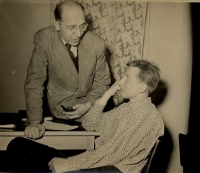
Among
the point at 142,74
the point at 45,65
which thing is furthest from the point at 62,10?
the point at 142,74

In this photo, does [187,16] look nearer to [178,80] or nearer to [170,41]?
[170,41]

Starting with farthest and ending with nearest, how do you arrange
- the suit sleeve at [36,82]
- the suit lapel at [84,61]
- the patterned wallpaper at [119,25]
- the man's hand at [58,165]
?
the patterned wallpaper at [119,25], the suit lapel at [84,61], the suit sleeve at [36,82], the man's hand at [58,165]

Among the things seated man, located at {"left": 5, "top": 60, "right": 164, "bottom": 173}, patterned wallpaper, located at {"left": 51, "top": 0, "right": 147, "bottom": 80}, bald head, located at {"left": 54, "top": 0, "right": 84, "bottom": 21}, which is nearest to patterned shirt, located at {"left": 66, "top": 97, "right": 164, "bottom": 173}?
seated man, located at {"left": 5, "top": 60, "right": 164, "bottom": 173}

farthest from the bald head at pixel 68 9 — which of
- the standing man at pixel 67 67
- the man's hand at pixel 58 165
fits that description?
the man's hand at pixel 58 165

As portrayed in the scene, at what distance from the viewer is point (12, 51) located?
301 centimetres

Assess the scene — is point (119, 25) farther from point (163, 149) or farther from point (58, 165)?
point (58, 165)

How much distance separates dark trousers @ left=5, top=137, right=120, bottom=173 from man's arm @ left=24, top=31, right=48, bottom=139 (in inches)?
2.4

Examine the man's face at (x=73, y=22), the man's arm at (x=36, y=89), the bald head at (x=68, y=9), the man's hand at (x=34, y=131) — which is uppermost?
the bald head at (x=68, y=9)

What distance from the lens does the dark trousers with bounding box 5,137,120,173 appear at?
56.8 inches

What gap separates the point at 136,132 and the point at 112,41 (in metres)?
1.53

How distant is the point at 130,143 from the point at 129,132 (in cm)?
6

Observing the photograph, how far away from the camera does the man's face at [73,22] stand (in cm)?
177

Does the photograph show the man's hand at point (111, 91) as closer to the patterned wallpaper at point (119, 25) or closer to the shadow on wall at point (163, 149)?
the patterned wallpaper at point (119, 25)

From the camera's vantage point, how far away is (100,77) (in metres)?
2.07
